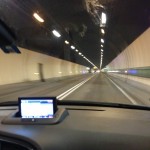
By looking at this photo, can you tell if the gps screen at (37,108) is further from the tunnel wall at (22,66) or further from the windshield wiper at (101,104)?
the tunnel wall at (22,66)

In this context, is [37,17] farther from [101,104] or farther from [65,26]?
[101,104]

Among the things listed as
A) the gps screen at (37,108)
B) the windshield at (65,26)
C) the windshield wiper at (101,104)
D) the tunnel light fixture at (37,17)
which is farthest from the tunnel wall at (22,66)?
the gps screen at (37,108)

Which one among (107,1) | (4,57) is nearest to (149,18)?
(107,1)

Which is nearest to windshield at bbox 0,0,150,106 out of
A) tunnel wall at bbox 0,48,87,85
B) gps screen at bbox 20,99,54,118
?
tunnel wall at bbox 0,48,87,85

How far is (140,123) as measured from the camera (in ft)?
14.0

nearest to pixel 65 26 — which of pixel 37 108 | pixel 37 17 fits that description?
pixel 37 17

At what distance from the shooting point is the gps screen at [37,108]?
4148 millimetres

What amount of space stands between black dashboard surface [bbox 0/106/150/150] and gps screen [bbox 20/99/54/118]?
136mm

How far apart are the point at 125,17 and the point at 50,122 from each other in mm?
22512

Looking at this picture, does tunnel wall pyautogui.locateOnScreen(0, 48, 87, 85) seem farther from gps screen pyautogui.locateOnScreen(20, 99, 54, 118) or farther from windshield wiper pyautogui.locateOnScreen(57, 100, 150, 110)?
gps screen pyautogui.locateOnScreen(20, 99, 54, 118)

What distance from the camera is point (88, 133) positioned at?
387 centimetres

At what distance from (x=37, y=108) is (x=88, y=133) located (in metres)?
0.59

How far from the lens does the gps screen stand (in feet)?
13.6

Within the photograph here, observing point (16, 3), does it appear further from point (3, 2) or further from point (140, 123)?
point (140, 123)
